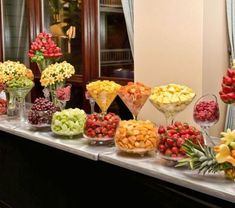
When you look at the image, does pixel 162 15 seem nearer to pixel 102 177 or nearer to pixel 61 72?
pixel 61 72

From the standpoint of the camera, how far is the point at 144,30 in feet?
9.16

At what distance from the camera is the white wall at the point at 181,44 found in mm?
2500

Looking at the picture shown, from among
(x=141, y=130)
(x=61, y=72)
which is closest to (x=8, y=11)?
(x=61, y=72)

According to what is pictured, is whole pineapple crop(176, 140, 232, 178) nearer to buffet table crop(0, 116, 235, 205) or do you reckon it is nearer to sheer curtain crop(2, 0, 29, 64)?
buffet table crop(0, 116, 235, 205)

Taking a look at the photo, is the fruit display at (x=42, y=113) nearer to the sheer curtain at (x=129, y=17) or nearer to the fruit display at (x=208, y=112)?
the sheer curtain at (x=129, y=17)

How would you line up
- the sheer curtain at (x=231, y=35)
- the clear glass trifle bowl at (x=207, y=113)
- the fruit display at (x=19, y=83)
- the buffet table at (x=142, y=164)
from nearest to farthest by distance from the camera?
the buffet table at (x=142, y=164) → the clear glass trifle bowl at (x=207, y=113) → the sheer curtain at (x=231, y=35) → the fruit display at (x=19, y=83)

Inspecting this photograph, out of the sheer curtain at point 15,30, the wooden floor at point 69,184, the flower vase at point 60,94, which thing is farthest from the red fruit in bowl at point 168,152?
the sheer curtain at point 15,30

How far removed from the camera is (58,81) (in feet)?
9.61

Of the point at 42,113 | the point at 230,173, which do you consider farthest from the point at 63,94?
Answer: the point at 230,173

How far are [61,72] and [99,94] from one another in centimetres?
58

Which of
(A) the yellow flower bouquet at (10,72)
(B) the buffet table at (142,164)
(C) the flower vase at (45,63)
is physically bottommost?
(B) the buffet table at (142,164)

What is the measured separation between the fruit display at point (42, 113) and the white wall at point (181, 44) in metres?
0.65

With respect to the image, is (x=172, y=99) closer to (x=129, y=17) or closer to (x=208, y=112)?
(x=208, y=112)

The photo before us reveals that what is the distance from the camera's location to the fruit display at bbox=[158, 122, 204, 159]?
1830 mm
